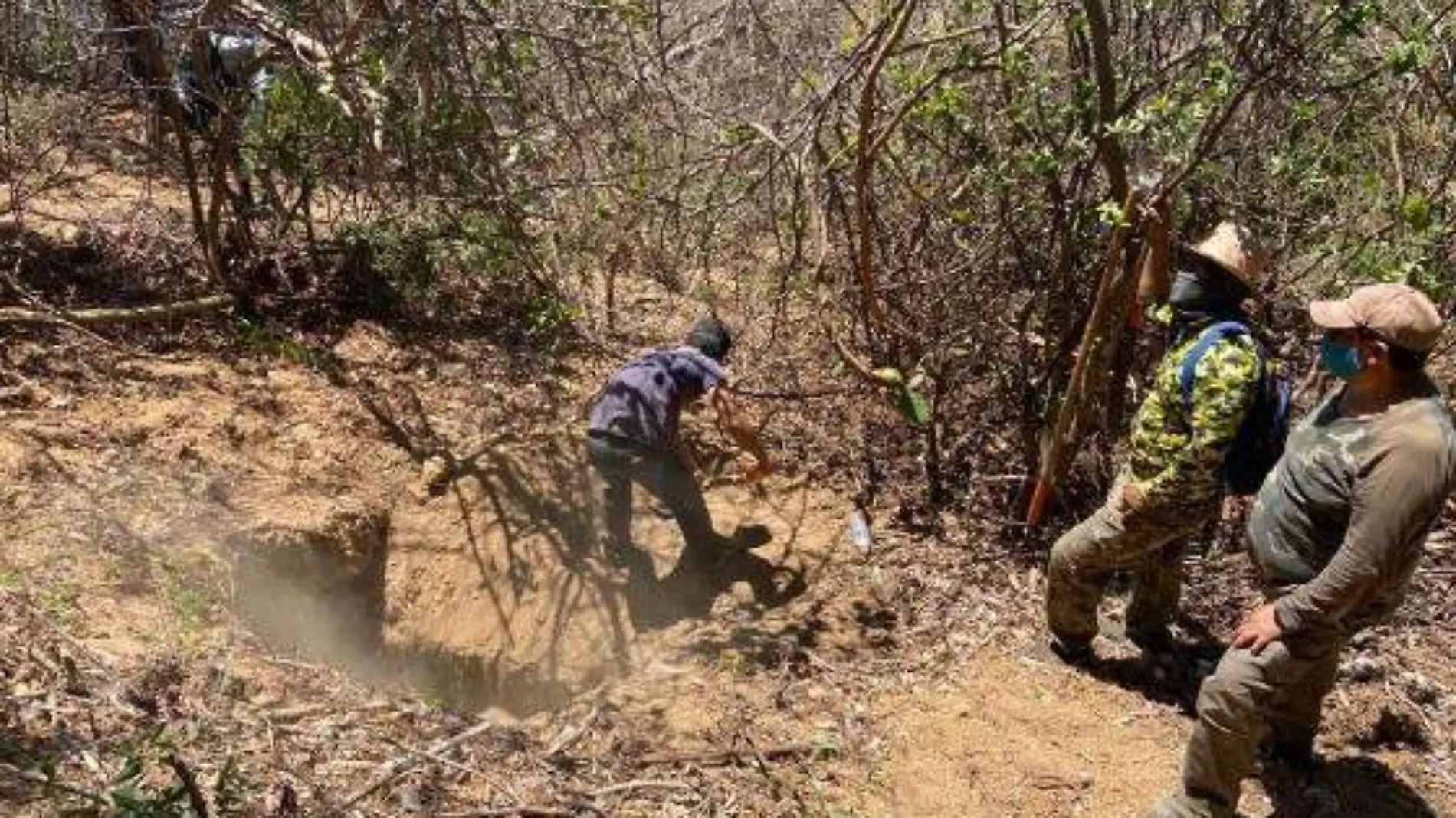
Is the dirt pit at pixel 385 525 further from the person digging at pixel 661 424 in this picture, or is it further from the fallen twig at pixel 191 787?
the fallen twig at pixel 191 787

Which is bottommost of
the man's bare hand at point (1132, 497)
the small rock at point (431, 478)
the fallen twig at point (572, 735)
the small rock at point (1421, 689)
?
the small rock at point (1421, 689)

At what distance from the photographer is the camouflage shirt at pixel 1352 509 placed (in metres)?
3.23

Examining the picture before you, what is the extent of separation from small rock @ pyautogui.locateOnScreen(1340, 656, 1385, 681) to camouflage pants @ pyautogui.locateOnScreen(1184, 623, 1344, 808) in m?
1.13

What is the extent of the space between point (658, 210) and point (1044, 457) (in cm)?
320

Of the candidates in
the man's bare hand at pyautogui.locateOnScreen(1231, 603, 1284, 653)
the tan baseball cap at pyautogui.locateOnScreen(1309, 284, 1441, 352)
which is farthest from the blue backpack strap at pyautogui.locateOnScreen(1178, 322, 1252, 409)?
the man's bare hand at pyautogui.locateOnScreen(1231, 603, 1284, 653)

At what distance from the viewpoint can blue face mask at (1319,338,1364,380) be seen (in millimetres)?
3410

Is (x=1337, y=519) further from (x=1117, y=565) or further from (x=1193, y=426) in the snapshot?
(x=1117, y=565)

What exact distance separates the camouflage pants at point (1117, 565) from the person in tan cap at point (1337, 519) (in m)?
0.63

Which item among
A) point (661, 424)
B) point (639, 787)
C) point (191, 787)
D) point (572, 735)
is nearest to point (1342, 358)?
point (639, 787)

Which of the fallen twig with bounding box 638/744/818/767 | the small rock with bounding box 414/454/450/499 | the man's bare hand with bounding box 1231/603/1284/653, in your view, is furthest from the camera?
the small rock with bounding box 414/454/450/499

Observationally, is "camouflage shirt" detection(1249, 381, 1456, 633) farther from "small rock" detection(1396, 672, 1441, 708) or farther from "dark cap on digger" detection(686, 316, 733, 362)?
"dark cap on digger" detection(686, 316, 733, 362)

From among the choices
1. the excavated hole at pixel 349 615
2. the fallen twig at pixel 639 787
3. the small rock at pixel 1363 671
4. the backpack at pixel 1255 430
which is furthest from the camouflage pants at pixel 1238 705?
the excavated hole at pixel 349 615

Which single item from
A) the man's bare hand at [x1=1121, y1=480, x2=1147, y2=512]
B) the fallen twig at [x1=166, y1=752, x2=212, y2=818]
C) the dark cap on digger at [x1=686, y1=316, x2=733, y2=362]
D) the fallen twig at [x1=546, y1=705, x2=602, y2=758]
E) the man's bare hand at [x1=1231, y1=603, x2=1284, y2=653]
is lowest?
the fallen twig at [x1=546, y1=705, x2=602, y2=758]

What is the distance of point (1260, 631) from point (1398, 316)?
3.05 feet
